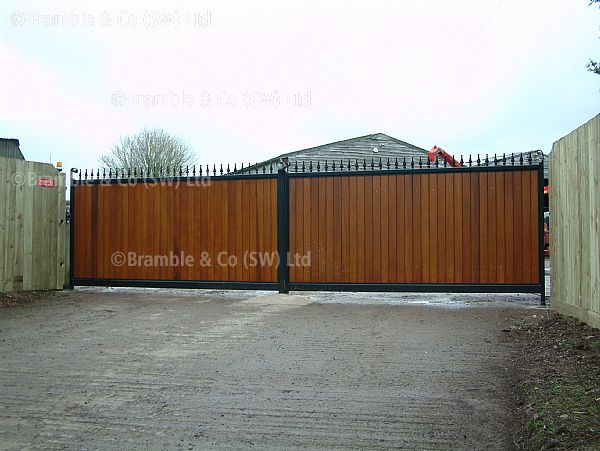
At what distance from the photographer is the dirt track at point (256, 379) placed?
12.3 feet

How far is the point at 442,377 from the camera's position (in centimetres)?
491

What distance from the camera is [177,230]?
10336mm

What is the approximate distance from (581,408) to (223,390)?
8.62 feet

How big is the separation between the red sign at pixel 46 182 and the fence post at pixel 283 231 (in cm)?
434

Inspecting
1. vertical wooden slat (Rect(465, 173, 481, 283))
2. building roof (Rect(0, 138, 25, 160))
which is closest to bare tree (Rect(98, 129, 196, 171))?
building roof (Rect(0, 138, 25, 160))

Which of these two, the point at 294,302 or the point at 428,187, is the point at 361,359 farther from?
the point at 428,187

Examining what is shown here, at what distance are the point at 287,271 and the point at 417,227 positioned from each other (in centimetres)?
231

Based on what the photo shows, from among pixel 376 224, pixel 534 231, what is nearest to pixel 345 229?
pixel 376 224

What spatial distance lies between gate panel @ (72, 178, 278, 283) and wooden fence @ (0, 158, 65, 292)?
347 millimetres

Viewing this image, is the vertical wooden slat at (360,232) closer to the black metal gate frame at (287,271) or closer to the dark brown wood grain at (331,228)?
the dark brown wood grain at (331,228)

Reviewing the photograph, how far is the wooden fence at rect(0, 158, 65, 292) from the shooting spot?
980cm

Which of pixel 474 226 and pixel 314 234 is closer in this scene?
pixel 474 226

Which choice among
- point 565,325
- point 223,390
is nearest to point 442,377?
point 223,390

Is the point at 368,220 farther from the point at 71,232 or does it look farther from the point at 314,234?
the point at 71,232
